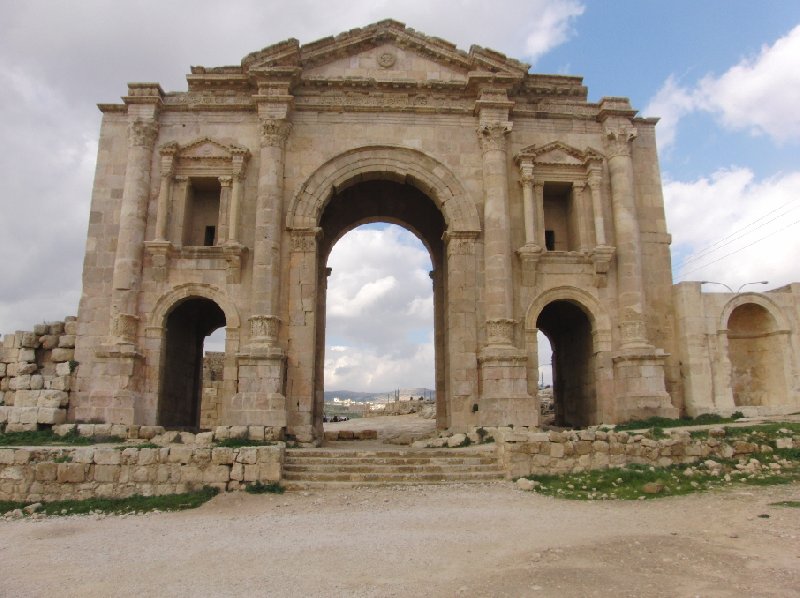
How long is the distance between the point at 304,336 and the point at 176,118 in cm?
782

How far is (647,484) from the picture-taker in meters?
10.8

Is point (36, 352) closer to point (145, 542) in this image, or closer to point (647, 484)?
point (145, 542)

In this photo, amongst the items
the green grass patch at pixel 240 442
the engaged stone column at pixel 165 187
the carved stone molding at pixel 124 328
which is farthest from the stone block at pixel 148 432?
the engaged stone column at pixel 165 187

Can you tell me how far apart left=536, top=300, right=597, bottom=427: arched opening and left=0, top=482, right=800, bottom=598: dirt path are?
314 inches

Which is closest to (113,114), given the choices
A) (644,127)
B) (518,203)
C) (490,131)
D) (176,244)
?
(176,244)

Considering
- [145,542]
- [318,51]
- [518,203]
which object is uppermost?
[318,51]

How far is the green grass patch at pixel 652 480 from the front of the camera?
34.8 ft

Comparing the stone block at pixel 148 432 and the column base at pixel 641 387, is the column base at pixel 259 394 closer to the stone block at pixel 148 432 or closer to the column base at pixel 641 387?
the stone block at pixel 148 432

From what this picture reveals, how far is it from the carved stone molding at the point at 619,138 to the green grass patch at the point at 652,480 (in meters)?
A: 9.70

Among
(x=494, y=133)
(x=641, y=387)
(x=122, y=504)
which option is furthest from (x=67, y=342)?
(x=641, y=387)

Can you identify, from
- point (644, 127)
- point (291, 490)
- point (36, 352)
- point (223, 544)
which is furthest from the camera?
point (644, 127)

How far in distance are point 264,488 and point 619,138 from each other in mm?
14201

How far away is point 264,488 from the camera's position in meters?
11.5

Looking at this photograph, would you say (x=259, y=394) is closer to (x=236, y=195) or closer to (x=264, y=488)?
(x=264, y=488)
